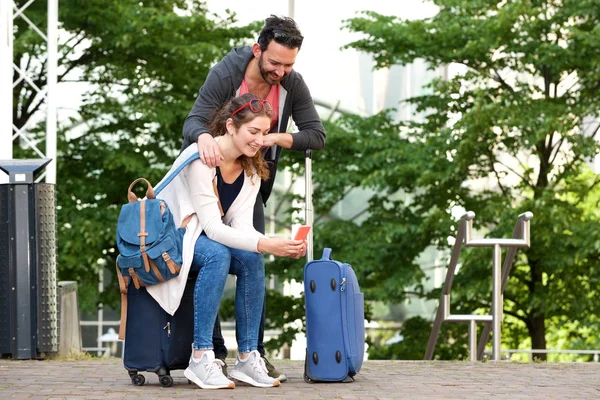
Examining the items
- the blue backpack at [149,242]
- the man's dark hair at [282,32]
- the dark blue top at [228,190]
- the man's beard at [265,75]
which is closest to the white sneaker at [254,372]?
the blue backpack at [149,242]

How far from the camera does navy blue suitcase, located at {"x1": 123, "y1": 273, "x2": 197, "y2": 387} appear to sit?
5.25 metres

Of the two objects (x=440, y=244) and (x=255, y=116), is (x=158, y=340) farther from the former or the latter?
(x=440, y=244)

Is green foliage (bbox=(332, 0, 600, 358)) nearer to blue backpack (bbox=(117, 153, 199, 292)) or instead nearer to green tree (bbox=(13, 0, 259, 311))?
green tree (bbox=(13, 0, 259, 311))

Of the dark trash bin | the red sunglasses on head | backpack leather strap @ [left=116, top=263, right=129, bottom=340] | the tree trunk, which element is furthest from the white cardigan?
the tree trunk

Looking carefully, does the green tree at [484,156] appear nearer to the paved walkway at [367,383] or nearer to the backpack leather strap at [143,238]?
the paved walkway at [367,383]

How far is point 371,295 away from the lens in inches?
642

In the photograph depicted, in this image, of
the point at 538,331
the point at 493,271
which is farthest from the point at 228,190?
the point at 538,331

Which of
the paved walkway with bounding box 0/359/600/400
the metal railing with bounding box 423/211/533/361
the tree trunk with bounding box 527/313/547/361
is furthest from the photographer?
the tree trunk with bounding box 527/313/547/361

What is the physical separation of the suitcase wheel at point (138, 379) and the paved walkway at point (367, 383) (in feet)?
0.14

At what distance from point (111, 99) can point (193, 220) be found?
12.0 metres

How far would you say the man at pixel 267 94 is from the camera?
523 cm

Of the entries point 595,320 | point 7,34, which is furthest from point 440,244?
point 7,34

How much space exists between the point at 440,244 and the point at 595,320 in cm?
234

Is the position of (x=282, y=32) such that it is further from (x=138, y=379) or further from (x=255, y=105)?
(x=138, y=379)
